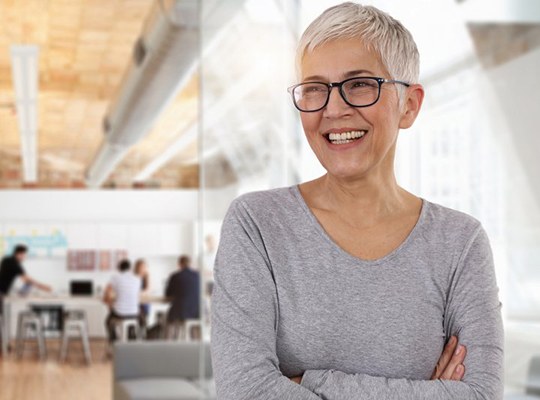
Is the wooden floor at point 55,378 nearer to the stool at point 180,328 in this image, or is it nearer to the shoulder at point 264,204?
the stool at point 180,328

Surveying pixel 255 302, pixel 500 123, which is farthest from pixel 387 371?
pixel 500 123

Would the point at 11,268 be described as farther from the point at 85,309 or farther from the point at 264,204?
the point at 264,204

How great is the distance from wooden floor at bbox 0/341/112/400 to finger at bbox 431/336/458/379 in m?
9.37

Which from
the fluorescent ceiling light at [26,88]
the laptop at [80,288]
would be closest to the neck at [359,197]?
the fluorescent ceiling light at [26,88]

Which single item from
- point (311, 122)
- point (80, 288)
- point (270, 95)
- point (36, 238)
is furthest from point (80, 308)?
point (311, 122)

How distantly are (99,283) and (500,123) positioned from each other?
17.2 meters

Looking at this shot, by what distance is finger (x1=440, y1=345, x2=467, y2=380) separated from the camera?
61.2 inches

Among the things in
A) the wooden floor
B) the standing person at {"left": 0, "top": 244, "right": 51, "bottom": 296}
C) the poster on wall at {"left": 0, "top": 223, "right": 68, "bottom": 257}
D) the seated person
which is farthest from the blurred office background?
the poster on wall at {"left": 0, "top": 223, "right": 68, "bottom": 257}

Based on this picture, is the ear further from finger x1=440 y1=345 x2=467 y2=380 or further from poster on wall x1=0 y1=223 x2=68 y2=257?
poster on wall x1=0 y1=223 x2=68 y2=257

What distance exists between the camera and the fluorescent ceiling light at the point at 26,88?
732 cm

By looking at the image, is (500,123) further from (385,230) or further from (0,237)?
(0,237)

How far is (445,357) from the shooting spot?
157 cm

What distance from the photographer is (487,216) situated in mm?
2717

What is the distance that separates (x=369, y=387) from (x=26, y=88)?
7984mm
